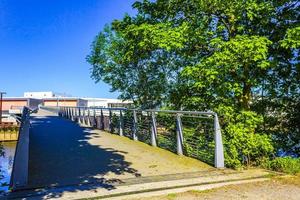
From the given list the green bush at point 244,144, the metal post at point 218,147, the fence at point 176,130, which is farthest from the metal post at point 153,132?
the metal post at point 218,147

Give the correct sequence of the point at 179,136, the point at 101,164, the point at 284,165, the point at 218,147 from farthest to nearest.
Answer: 1. the point at 179,136
2. the point at 101,164
3. the point at 218,147
4. the point at 284,165

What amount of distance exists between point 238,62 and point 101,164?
12.9 ft

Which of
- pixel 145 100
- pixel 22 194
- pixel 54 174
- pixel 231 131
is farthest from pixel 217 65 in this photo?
pixel 145 100

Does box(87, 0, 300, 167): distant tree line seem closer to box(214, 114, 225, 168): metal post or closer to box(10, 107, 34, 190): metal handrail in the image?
box(214, 114, 225, 168): metal post

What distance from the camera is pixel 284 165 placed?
7027 millimetres

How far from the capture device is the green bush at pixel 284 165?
22.5 feet

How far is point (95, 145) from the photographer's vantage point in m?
10.5

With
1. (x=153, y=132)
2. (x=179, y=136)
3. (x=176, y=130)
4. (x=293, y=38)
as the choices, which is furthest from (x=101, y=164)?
(x=293, y=38)

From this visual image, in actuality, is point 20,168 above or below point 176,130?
below

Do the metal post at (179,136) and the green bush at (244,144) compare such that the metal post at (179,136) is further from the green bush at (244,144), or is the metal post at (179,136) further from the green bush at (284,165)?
the green bush at (284,165)

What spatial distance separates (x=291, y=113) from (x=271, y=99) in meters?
0.65

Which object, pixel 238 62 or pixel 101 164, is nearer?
pixel 101 164

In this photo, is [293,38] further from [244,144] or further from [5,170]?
[5,170]

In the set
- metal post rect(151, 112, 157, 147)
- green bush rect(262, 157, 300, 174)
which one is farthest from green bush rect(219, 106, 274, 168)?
metal post rect(151, 112, 157, 147)
